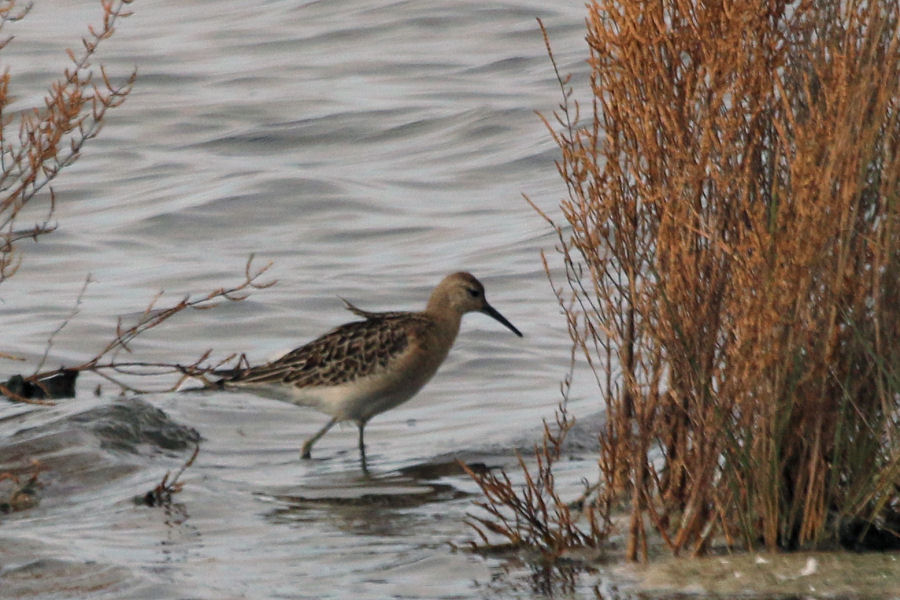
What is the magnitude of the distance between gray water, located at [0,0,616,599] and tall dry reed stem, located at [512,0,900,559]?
0.79 m

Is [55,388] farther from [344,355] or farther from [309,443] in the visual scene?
[344,355]

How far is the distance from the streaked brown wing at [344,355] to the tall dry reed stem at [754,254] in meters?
3.92

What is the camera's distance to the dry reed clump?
5.71m

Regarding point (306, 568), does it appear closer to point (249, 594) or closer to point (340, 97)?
point (249, 594)

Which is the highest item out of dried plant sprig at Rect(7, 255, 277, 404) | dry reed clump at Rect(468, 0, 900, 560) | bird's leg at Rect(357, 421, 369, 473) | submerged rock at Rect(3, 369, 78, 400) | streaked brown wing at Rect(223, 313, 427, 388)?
dry reed clump at Rect(468, 0, 900, 560)

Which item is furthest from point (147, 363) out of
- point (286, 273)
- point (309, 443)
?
point (286, 273)

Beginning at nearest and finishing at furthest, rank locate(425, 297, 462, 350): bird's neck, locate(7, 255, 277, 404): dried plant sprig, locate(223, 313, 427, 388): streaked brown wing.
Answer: locate(7, 255, 277, 404): dried plant sprig, locate(223, 313, 427, 388): streaked brown wing, locate(425, 297, 462, 350): bird's neck

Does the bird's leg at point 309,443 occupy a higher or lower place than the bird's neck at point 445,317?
lower

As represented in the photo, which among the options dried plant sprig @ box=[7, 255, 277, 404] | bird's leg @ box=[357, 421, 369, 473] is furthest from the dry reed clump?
bird's leg @ box=[357, 421, 369, 473]

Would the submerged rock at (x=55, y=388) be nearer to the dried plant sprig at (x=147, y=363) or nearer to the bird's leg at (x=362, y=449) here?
the dried plant sprig at (x=147, y=363)

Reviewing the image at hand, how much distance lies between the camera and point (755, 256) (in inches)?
224

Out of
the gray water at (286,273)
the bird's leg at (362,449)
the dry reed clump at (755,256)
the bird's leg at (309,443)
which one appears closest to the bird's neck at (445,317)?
the gray water at (286,273)

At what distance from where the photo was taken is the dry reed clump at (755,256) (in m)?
5.71

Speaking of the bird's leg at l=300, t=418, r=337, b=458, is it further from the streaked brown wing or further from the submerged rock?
the submerged rock
